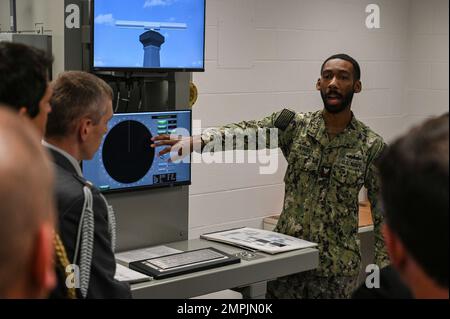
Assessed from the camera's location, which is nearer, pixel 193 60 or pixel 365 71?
pixel 193 60

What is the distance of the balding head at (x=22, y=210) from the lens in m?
0.64

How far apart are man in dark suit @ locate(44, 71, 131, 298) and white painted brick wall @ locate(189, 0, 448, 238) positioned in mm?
1894

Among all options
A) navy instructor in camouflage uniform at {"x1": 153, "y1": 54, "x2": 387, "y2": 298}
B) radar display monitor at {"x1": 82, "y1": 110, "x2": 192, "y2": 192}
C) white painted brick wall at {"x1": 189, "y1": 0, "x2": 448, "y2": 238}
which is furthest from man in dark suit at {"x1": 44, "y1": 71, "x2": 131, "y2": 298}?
white painted brick wall at {"x1": 189, "y1": 0, "x2": 448, "y2": 238}

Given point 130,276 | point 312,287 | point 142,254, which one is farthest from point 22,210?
point 312,287

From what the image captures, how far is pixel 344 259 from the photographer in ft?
9.45

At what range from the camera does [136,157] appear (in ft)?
8.66

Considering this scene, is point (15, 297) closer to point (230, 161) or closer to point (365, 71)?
point (230, 161)

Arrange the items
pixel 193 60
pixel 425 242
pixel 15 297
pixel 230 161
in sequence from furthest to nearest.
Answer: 1. pixel 230 161
2. pixel 193 60
3. pixel 425 242
4. pixel 15 297

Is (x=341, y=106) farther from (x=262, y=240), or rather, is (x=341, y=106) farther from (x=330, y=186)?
(x=262, y=240)

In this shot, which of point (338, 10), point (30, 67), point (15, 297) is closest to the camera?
point (15, 297)

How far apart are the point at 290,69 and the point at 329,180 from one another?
1529mm
